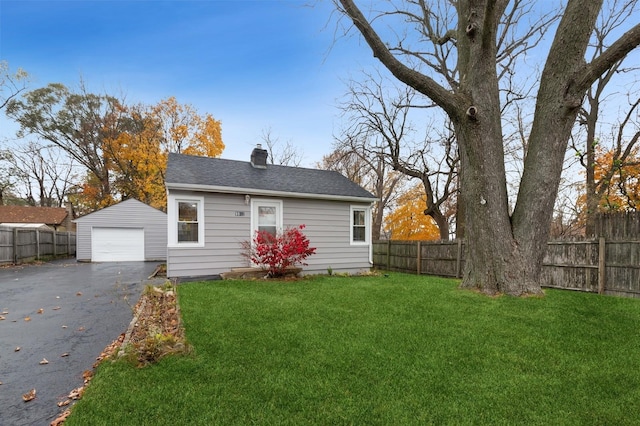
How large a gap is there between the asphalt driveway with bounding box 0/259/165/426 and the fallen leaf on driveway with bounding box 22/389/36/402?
3 cm

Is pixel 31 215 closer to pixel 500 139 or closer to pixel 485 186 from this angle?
pixel 485 186

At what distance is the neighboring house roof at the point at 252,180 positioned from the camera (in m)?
8.53

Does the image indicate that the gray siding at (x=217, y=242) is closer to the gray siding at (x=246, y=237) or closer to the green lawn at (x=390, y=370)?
the gray siding at (x=246, y=237)

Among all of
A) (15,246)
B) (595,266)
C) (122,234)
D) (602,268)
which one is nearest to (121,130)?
(122,234)

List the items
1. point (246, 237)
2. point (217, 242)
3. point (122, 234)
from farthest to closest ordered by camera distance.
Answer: point (122, 234) < point (246, 237) < point (217, 242)

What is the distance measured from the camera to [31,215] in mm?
25344

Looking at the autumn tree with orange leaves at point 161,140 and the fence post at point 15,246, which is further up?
the autumn tree with orange leaves at point 161,140

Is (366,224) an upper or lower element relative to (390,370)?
upper

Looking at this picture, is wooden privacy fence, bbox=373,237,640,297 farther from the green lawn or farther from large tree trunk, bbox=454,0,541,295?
large tree trunk, bbox=454,0,541,295

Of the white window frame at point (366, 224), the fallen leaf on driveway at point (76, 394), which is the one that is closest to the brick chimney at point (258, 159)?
the white window frame at point (366, 224)

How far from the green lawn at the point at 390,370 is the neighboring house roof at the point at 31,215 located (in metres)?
29.0

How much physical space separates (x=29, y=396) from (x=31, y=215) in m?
30.9

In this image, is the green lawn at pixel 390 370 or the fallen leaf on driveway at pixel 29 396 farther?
the fallen leaf on driveway at pixel 29 396

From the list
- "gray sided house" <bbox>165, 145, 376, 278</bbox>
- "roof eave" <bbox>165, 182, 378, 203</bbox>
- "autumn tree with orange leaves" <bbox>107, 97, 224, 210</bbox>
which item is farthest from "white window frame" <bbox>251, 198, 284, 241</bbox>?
"autumn tree with orange leaves" <bbox>107, 97, 224, 210</bbox>
